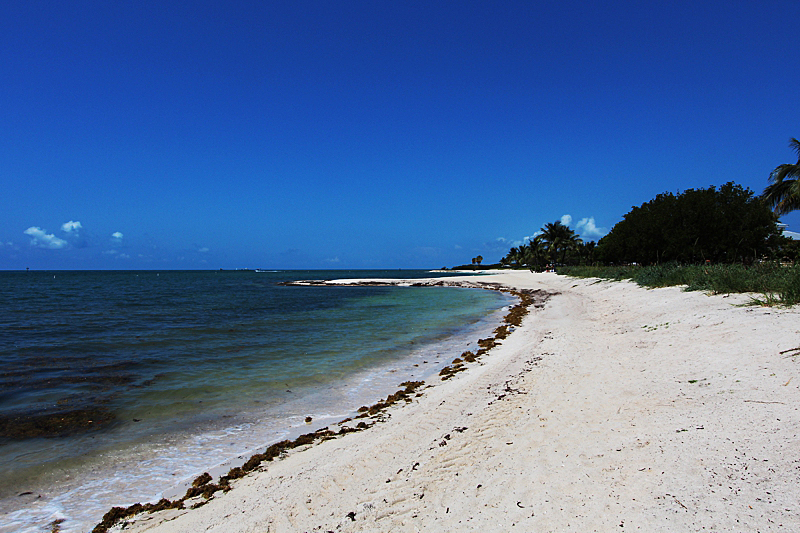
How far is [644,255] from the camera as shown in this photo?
47312 mm

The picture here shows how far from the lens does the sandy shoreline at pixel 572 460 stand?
3752 mm

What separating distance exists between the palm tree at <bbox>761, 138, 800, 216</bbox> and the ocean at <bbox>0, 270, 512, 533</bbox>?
3048 centimetres

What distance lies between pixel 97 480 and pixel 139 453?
91 centimetres

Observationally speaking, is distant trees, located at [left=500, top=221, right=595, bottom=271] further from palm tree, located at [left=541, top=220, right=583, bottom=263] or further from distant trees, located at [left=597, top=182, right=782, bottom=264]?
distant trees, located at [left=597, top=182, right=782, bottom=264]

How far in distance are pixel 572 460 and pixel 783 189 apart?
149ft

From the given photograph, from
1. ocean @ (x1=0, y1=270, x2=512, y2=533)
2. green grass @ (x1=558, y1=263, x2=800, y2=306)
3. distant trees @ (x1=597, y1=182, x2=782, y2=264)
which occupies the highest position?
distant trees @ (x1=597, y1=182, x2=782, y2=264)

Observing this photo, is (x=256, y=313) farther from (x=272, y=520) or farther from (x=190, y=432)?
(x=272, y=520)

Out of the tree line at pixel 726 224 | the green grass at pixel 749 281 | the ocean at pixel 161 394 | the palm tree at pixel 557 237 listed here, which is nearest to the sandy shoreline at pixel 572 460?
the ocean at pixel 161 394

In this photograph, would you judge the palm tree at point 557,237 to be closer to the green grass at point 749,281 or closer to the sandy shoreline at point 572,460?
the green grass at point 749,281

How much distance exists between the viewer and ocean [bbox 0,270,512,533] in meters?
5.97

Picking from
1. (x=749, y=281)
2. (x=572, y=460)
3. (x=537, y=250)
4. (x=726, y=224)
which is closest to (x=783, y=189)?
(x=726, y=224)

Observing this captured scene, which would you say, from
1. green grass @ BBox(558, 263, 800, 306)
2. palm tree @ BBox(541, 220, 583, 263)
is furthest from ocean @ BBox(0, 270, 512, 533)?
palm tree @ BBox(541, 220, 583, 263)

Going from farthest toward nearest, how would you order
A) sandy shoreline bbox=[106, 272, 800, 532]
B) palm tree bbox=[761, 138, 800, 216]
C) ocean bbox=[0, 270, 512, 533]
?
palm tree bbox=[761, 138, 800, 216]
ocean bbox=[0, 270, 512, 533]
sandy shoreline bbox=[106, 272, 800, 532]

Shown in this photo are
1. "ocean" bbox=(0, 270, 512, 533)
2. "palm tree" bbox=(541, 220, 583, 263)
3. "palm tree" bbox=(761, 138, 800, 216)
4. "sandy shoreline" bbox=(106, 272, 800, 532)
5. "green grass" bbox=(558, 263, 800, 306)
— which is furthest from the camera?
"palm tree" bbox=(541, 220, 583, 263)
